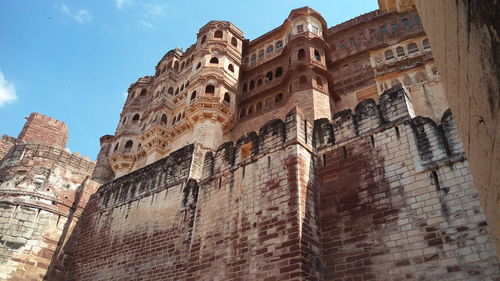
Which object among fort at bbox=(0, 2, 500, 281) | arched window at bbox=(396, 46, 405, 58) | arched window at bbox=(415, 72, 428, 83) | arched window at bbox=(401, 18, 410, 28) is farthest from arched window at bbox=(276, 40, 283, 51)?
arched window at bbox=(415, 72, 428, 83)

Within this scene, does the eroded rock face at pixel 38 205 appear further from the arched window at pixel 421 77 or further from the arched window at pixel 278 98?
the arched window at pixel 421 77

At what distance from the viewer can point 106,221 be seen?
14.1 m

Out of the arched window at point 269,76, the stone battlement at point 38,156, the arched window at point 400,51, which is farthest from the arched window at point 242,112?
the stone battlement at point 38,156

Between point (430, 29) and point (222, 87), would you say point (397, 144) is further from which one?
point (222, 87)

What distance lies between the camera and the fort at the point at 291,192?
7047 millimetres

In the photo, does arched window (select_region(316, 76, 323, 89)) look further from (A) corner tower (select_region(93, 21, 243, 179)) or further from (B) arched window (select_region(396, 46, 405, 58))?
(A) corner tower (select_region(93, 21, 243, 179))

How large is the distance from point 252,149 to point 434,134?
4323 millimetres

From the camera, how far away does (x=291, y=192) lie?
8.28 meters

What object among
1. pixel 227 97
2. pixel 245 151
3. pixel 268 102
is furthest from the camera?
pixel 227 97

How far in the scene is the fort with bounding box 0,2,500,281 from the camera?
705 centimetres

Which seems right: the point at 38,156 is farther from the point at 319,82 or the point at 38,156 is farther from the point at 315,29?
the point at 315,29

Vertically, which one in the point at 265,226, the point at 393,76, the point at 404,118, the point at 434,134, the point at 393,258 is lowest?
the point at 393,258

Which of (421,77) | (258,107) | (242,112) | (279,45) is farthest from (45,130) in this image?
(421,77)

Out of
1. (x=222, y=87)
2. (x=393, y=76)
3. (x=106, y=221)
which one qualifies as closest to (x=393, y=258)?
(x=106, y=221)
